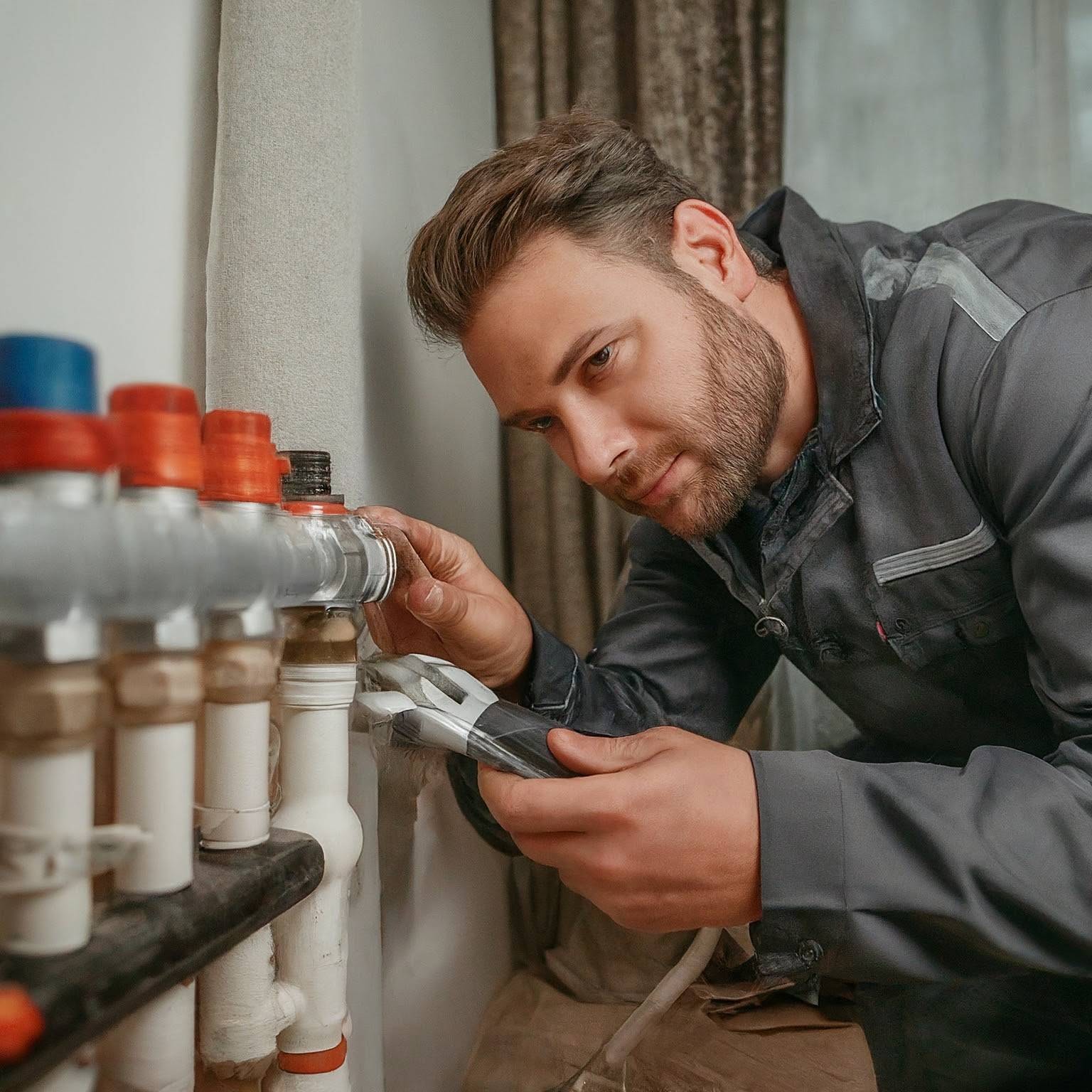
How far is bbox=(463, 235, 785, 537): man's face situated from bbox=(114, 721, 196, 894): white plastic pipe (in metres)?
0.58

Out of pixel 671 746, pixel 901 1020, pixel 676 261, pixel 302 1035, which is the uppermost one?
pixel 676 261

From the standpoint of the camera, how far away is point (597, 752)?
26.0 inches

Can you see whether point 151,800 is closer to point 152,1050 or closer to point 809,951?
point 152,1050

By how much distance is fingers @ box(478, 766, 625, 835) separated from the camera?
615mm

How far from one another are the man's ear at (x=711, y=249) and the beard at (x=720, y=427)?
0.16 feet

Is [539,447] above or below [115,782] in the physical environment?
above

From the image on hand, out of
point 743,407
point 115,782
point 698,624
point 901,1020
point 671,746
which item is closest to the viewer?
point 115,782

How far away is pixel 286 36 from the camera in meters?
0.71

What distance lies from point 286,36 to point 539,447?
75cm

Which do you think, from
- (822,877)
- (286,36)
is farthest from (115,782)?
(286,36)

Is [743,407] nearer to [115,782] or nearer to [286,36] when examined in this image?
[286,36]

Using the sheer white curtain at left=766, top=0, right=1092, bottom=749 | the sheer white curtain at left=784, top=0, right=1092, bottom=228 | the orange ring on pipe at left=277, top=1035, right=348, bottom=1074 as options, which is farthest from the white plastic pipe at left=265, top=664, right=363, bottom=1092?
the sheer white curtain at left=784, top=0, right=1092, bottom=228

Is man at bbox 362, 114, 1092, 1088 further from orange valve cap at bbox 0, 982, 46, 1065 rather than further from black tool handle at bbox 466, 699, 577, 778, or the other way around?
orange valve cap at bbox 0, 982, 46, 1065

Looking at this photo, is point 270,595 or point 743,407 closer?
point 270,595
